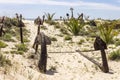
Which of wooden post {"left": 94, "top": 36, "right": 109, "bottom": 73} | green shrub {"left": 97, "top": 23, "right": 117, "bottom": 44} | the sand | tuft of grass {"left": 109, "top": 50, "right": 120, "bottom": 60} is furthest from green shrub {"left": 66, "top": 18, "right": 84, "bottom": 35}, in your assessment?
wooden post {"left": 94, "top": 36, "right": 109, "bottom": 73}

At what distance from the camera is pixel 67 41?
16500mm

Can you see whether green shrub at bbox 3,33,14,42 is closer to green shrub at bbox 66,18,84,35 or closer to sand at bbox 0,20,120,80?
sand at bbox 0,20,120,80

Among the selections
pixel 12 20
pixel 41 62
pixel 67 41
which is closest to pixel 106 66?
pixel 41 62

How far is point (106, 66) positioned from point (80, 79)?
4.20ft

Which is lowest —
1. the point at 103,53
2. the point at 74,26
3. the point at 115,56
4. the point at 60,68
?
the point at 60,68

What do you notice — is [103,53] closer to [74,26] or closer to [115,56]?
[115,56]

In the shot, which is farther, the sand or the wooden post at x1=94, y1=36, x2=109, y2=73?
the wooden post at x1=94, y1=36, x2=109, y2=73

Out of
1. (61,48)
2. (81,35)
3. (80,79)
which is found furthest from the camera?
(81,35)

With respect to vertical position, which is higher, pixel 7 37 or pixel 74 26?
pixel 74 26

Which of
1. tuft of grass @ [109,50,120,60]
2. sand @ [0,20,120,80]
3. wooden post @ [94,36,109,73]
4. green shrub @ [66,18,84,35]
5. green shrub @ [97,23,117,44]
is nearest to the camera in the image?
sand @ [0,20,120,80]

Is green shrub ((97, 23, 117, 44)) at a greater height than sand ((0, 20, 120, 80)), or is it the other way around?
green shrub ((97, 23, 117, 44))

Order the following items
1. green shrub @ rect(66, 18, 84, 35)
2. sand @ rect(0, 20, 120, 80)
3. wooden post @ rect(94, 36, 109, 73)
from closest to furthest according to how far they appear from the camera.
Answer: sand @ rect(0, 20, 120, 80), wooden post @ rect(94, 36, 109, 73), green shrub @ rect(66, 18, 84, 35)

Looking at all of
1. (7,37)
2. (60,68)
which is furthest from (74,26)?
Result: (60,68)

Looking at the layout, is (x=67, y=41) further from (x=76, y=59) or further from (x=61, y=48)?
(x=76, y=59)
